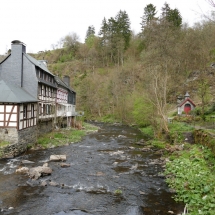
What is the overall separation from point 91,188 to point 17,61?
17.7m

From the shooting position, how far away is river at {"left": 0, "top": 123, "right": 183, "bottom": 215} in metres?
9.48

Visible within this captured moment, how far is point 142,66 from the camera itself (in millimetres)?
57562

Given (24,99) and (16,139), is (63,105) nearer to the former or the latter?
(24,99)

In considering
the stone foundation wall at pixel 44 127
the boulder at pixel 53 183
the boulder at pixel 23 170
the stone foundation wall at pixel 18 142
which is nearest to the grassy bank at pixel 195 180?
the boulder at pixel 53 183

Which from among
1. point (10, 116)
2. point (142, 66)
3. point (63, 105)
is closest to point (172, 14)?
point (142, 66)

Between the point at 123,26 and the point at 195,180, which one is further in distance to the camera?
the point at 123,26

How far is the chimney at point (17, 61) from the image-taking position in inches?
928

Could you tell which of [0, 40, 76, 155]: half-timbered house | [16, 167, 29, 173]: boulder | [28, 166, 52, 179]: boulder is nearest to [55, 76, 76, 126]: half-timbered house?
[0, 40, 76, 155]: half-timbered house

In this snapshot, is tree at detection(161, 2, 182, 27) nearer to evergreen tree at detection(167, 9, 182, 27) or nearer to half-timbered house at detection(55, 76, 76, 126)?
evergreen tree at detection(167, 9, 182, 27)

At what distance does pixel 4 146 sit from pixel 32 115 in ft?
19.1

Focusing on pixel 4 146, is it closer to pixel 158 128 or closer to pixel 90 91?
pixel 158 128

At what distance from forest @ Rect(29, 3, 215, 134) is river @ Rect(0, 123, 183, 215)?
10.8m

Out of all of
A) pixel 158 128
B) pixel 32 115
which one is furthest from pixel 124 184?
pixel 158 128

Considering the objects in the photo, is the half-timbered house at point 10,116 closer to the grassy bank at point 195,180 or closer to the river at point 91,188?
the river at point 91,188
